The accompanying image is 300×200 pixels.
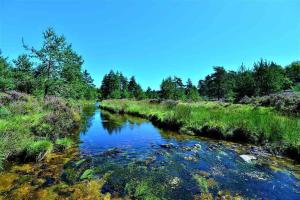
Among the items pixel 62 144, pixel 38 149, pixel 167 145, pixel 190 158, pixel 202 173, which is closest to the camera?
pixel 202 173

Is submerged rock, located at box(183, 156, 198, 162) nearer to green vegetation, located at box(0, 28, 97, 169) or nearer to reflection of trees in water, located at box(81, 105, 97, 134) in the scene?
green vegetation, located at box(0, 28, 97, 169)

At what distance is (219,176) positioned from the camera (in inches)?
282

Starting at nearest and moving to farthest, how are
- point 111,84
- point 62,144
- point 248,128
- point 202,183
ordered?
point 202,183, point 62,144, point 248,128, point 111,84

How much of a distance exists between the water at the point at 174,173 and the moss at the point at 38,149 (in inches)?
19.5

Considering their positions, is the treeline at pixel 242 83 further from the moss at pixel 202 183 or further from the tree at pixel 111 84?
the moss at pixel 202 183

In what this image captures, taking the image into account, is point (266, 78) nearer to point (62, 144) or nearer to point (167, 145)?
point (167, 145)

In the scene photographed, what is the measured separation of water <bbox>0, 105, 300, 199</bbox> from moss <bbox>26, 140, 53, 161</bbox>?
1.62 ft

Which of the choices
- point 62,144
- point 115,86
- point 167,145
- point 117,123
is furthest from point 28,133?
point 115,86

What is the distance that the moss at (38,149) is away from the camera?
826 centimetres

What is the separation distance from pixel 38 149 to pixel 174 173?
497 centimetres

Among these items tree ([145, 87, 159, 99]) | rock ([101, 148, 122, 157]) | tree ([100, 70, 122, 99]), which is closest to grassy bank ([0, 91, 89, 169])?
rock ([101, 148, 122, 157])

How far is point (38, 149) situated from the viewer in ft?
27.7

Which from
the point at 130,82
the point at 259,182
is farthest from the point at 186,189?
the point at 130,82

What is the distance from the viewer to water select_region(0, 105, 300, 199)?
6066 mm
